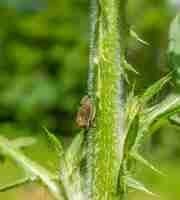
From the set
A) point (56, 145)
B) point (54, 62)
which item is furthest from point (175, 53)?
point (54, 62)

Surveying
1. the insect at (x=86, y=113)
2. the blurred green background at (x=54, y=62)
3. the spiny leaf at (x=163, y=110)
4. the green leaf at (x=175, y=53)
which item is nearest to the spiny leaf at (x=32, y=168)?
the insect at (x=86, y=113)

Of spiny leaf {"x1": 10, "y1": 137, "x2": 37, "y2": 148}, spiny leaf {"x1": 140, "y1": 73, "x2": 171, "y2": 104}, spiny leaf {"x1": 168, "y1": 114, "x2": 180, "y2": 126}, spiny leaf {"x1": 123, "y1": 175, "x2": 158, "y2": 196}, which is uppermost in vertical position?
spiny leaf {"x1": 140, "y1": 73, "x2": 171, "y2": 104}

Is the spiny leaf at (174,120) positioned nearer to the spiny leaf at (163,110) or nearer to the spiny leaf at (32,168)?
the spiny leaf at (163,110)

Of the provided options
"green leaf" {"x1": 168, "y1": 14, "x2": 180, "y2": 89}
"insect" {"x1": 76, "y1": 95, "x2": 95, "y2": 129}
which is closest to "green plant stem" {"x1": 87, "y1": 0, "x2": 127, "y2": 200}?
"insect" {"x1": 76, "y1": 95, "x2": 95, "y2": 129}

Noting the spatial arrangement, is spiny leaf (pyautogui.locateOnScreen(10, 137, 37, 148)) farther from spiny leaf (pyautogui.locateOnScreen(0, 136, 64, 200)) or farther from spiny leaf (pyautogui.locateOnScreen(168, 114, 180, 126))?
spiny leaf (pyautogui.locateOnScreen(168, 114, 180, 126))

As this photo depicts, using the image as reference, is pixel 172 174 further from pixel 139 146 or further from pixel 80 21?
pixel 139 146

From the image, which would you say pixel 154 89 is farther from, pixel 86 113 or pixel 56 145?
pixel 56 145
